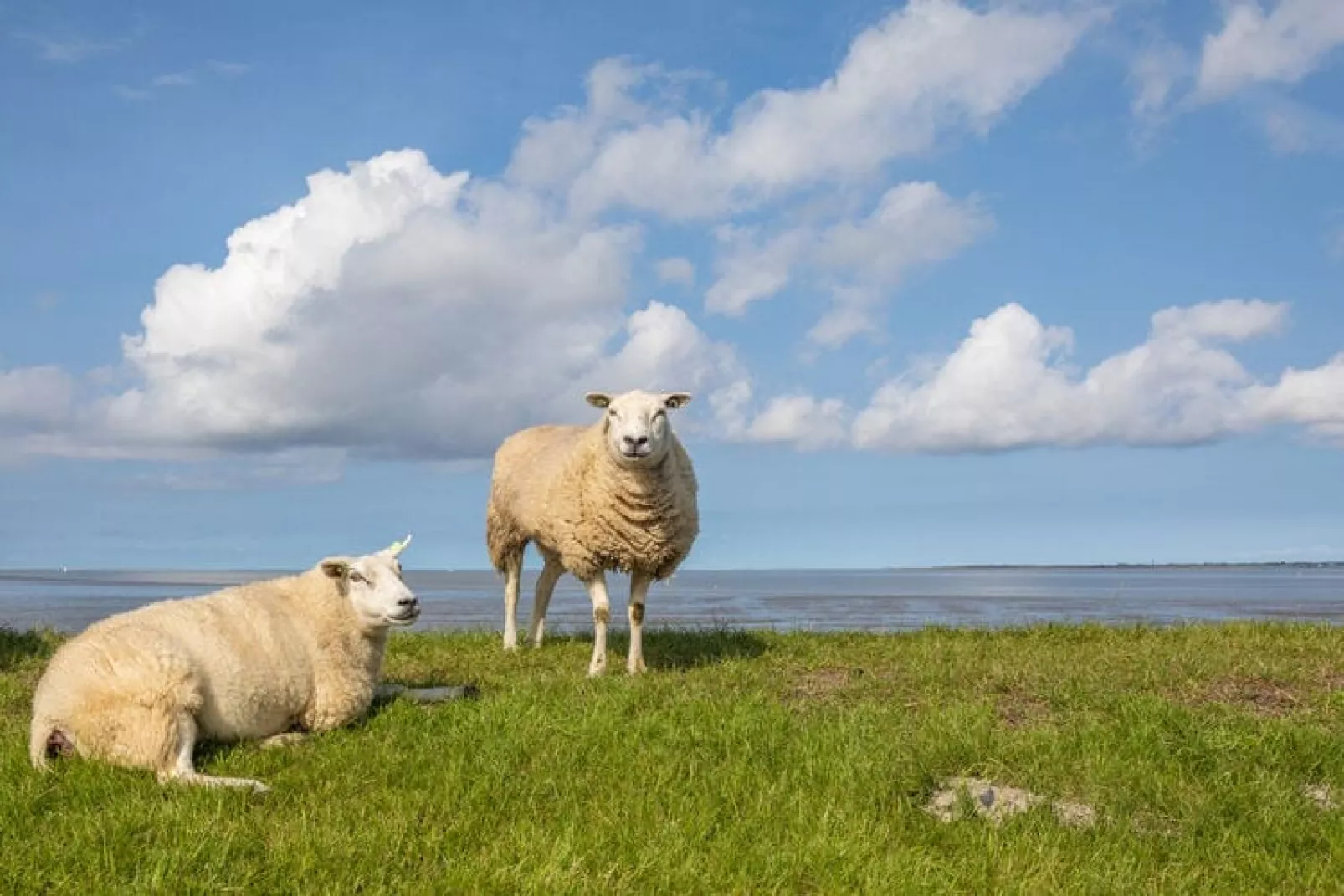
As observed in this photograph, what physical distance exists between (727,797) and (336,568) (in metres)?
3.60

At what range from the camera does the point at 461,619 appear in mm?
26234

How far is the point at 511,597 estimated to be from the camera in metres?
14.2

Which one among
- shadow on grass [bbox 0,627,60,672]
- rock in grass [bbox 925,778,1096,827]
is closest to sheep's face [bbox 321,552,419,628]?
rock in grass [bbox 925,778,1096,827]

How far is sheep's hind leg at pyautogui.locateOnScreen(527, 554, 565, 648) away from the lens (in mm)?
13867

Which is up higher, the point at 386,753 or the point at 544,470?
the point at 544,470

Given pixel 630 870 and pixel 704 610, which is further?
pixel 704 610

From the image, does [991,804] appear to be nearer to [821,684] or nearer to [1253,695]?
[821,684]

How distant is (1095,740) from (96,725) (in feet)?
20.2

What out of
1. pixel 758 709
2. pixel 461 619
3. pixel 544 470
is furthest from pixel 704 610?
pixel 758 709

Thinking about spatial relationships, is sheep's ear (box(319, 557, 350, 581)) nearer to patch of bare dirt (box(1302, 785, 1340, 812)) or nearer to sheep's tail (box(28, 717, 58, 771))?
sheep's tail (box(28, 717, 58, 771))

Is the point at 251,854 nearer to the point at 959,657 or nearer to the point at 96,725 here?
the point at 96,725

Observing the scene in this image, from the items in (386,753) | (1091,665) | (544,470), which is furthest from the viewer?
Result: (544,470)

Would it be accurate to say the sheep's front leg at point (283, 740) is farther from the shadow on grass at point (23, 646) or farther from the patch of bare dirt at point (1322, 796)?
the patch of bare dirt at point (1322, 796)

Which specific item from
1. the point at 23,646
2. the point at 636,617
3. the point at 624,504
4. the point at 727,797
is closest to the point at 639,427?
the point at 624,504
